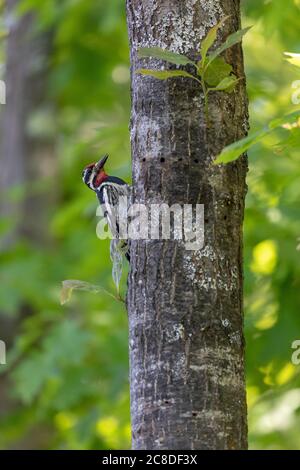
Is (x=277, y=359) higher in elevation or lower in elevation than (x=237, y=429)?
higher

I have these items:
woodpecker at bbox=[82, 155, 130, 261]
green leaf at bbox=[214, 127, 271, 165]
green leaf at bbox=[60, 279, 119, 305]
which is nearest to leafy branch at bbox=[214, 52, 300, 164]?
green leaf at bbox=[214, 127, 271, 165]

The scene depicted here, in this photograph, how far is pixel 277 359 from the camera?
4.40 metres

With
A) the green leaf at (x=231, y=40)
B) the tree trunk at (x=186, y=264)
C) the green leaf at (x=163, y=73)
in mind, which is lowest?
the tree trunk at (x=186, y=264)

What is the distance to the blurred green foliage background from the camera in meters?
4.48

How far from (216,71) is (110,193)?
4.05 feet

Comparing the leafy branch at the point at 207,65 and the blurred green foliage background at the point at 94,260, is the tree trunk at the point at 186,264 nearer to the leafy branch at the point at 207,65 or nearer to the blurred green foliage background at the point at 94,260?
the leafy branch at the point at 207,65

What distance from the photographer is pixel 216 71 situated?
7.62 feet

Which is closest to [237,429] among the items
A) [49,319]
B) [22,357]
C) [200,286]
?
[200,286]

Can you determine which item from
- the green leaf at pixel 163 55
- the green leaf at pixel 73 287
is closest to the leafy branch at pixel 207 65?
the green leaf at pixel 163 55

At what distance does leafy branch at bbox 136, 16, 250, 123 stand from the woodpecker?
608 millimetres

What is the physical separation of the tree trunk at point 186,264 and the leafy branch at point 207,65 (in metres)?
0.05

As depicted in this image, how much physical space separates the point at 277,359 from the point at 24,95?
460cm

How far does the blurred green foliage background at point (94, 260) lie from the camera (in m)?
4.48
